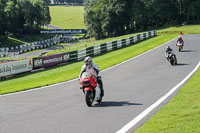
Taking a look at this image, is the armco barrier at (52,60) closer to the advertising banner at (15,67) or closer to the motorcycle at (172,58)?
the advertising banner at (15,67)

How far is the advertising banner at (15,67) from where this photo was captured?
85.8 feet

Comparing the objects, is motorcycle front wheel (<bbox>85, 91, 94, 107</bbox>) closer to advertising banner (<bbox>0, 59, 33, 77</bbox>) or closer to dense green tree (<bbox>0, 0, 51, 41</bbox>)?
advertising banner (<bbox>0, 59, 33, 77</bbox>)

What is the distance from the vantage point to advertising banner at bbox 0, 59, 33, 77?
26.2 m

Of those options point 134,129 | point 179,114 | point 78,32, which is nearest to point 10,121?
point 134,129

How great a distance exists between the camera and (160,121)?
886 centimetres

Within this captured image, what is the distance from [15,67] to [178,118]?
20.6 metres

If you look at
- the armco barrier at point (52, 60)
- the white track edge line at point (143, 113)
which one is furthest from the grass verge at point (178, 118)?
the armco barrier at point (52, 60)

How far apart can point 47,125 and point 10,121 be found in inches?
54.1

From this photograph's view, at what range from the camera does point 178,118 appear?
29.3 feet

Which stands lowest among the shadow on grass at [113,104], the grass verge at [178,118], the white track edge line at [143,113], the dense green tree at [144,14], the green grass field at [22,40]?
the shadow on grass at [113,104]

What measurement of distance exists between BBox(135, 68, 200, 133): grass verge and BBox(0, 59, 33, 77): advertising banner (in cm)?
1739

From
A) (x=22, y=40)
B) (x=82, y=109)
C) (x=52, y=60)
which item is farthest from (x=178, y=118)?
(x=22, y=40)

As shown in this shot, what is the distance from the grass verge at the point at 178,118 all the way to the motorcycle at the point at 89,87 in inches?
107

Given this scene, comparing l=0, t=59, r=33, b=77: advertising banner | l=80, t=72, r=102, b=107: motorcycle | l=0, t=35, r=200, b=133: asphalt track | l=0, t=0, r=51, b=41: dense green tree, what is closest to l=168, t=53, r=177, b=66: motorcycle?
l=0, t=35, r=200, b=133: asphalt track
